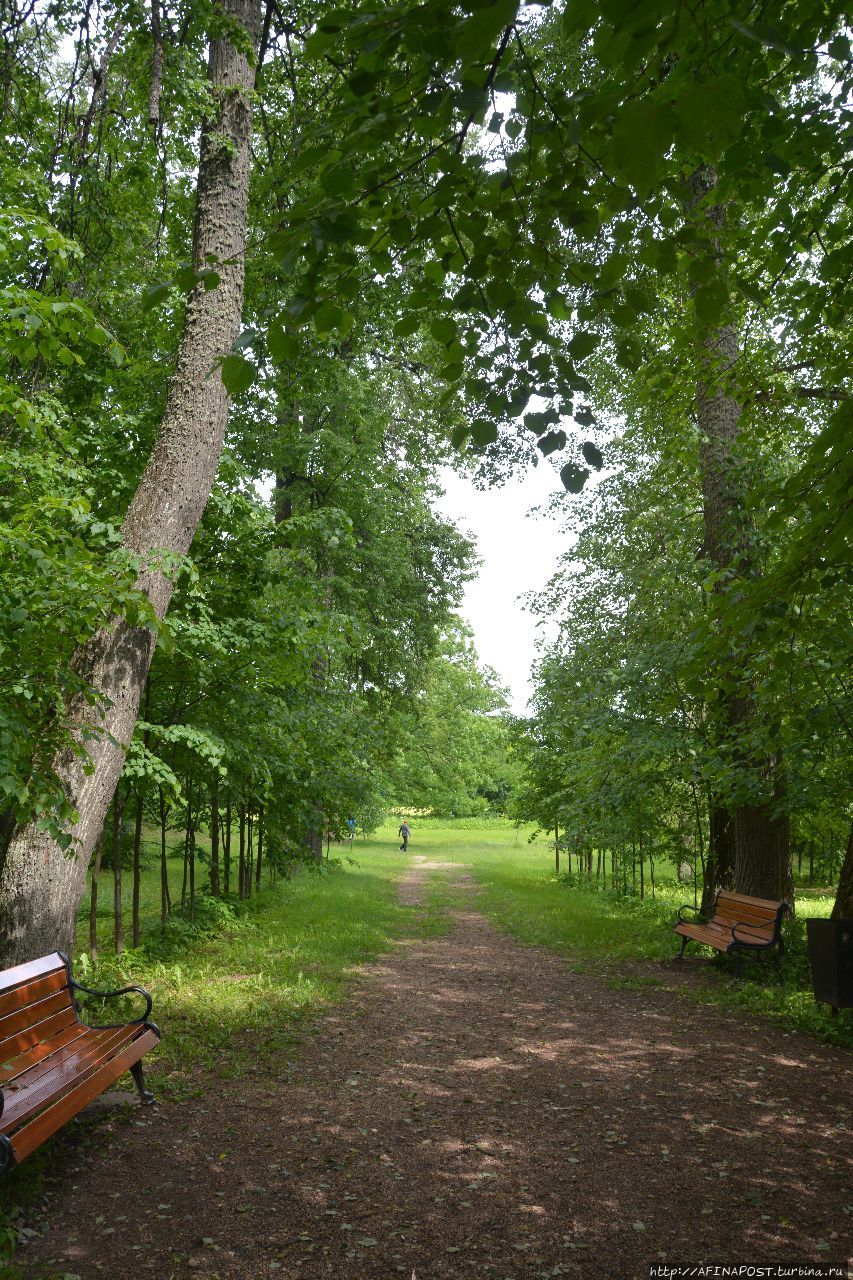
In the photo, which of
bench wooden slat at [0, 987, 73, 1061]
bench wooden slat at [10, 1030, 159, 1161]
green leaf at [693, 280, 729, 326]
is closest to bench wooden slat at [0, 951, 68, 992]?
bench wooden slat at [0, 987, 73, 1061]

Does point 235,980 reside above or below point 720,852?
below

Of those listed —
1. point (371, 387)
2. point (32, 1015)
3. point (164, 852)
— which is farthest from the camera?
point (371, 387)

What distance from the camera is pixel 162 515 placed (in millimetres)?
5352

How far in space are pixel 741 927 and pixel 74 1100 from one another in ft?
21.7

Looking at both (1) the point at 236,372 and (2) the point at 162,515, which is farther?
(2) the point at 162,515

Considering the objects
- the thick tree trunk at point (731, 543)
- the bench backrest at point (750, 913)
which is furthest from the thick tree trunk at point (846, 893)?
the thick tree trunk at point (731, 543)

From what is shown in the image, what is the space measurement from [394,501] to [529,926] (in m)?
8.70

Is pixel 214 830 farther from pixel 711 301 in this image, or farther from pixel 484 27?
pixel 484 27

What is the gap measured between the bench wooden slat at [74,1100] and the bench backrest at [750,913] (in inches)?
224

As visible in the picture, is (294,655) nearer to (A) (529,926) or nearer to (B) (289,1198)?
(B) (289,1198)

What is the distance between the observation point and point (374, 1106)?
4.84 meters

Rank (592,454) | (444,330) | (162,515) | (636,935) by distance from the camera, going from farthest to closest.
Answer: (636,935), (162,515), (444,330), (592,454)

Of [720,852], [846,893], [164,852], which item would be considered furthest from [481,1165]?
[720,852]

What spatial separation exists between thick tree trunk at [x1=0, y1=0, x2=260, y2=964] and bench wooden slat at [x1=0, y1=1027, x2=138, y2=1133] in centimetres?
61
